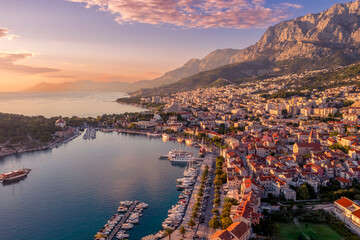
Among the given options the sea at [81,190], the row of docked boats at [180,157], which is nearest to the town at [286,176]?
the row of docked boats at [180,157]

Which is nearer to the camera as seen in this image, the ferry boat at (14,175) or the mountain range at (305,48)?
the ferry boat at (14,175)

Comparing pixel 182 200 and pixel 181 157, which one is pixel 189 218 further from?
pixel 181 157

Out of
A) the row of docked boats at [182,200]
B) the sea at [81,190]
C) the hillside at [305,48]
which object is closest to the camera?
the row of docked boats at [182,200]

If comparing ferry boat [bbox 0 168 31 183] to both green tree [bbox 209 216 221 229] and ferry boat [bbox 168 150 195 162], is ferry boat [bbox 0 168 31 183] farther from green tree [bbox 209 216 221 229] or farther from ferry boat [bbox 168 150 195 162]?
green tree [bbox 209 216 221 229]

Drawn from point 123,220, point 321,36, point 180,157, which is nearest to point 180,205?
point 123,220

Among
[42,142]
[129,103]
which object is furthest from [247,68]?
[42,142]

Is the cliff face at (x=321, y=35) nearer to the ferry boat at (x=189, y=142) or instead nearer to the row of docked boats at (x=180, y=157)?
the ferry boat at (x=189, y=142)
